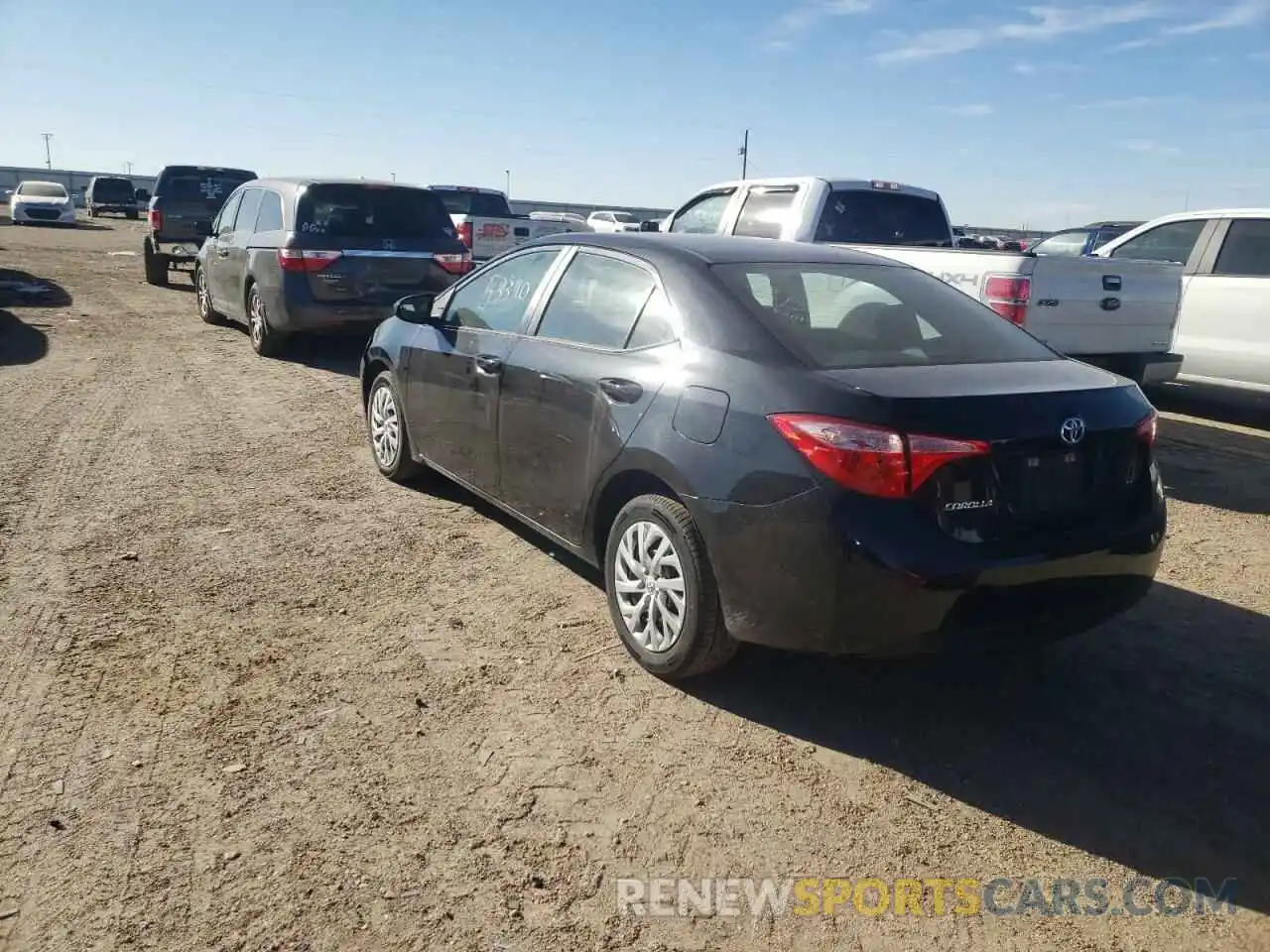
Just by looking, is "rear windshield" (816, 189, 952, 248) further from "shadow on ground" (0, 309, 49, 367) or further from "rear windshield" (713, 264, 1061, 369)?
"shadow on ground" (0, 309, 49, 367)

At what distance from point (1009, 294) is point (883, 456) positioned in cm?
429

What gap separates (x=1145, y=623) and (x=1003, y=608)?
173 cm

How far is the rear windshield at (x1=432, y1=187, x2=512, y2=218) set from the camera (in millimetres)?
16938

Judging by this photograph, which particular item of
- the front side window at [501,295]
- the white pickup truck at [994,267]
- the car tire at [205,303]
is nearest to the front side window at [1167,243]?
the white pickup truck at [994,267]

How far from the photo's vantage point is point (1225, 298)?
29.2ft

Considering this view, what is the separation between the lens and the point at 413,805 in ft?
9.93

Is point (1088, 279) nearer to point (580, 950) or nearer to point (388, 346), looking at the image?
point (388, 346)

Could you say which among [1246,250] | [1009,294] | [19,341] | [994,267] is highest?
[1246,250]

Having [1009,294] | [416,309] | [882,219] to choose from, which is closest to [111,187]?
[882,219]

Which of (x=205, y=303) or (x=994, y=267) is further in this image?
(x=205, y=303)

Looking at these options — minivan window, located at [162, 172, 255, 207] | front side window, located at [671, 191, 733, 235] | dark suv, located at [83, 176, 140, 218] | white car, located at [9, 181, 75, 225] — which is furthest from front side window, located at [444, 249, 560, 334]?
dark suv, located at [83, 176, 140, 218]

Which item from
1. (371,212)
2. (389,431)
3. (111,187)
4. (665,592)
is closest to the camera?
(665,592)

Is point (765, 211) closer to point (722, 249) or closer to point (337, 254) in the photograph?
point (337, 254)

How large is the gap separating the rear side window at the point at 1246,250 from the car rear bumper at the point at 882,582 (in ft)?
22.4
